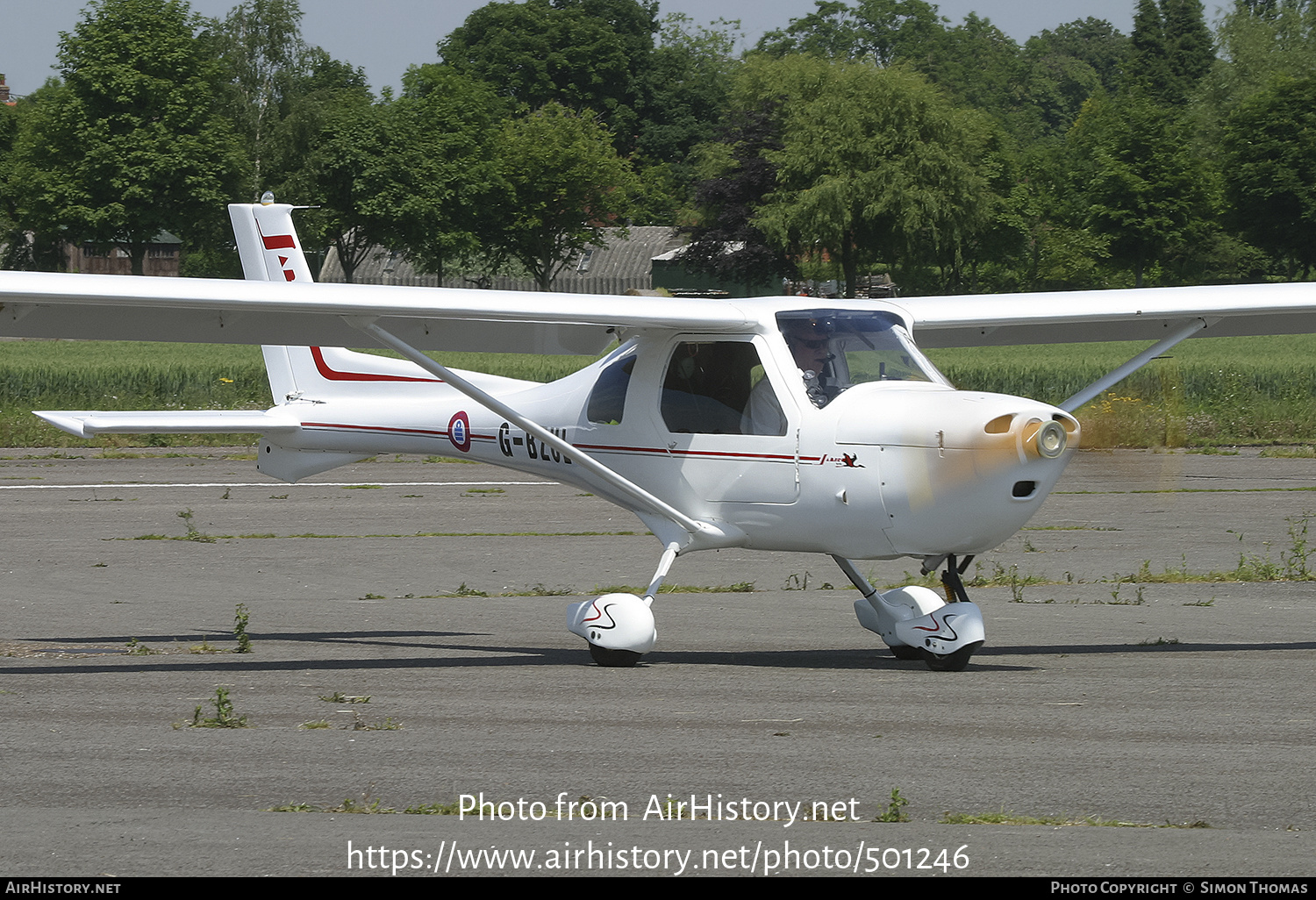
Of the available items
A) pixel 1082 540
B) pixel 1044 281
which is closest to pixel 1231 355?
pixel 1044 281

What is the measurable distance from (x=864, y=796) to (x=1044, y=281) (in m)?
85.7

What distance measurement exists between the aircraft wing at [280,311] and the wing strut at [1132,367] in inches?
98.2

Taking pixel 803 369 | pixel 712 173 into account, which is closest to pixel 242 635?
pixel 803 369

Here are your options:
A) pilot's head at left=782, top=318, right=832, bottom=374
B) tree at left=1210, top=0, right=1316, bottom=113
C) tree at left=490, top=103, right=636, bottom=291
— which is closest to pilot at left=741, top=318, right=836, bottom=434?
pilot's head at left=782, top=318, right=832, bottom=374

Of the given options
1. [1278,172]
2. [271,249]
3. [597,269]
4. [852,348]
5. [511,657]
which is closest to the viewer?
[852,348]

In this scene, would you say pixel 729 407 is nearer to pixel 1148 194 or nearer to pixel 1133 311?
pixel 1133 311

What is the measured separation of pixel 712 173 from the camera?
89.2 metres

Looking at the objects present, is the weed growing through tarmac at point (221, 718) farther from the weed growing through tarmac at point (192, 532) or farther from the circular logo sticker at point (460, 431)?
the weed growing through tarmac at point (192, 532)

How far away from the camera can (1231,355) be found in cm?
5603

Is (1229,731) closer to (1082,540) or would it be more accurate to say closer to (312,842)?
(312,842)

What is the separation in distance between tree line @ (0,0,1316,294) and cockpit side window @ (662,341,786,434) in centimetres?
6638

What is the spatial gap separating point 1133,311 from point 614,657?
15.0 ft

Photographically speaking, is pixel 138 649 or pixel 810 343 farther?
pixel 138 649

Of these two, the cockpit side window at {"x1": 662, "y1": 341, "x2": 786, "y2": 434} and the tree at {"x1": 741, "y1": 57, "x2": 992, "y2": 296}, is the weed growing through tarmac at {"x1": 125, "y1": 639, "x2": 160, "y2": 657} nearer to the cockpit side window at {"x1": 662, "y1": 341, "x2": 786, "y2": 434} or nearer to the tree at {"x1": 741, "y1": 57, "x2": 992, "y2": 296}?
the cockpit side window at {"x1": 662, "y1": 341, "x2": 786, "y2": 434}
